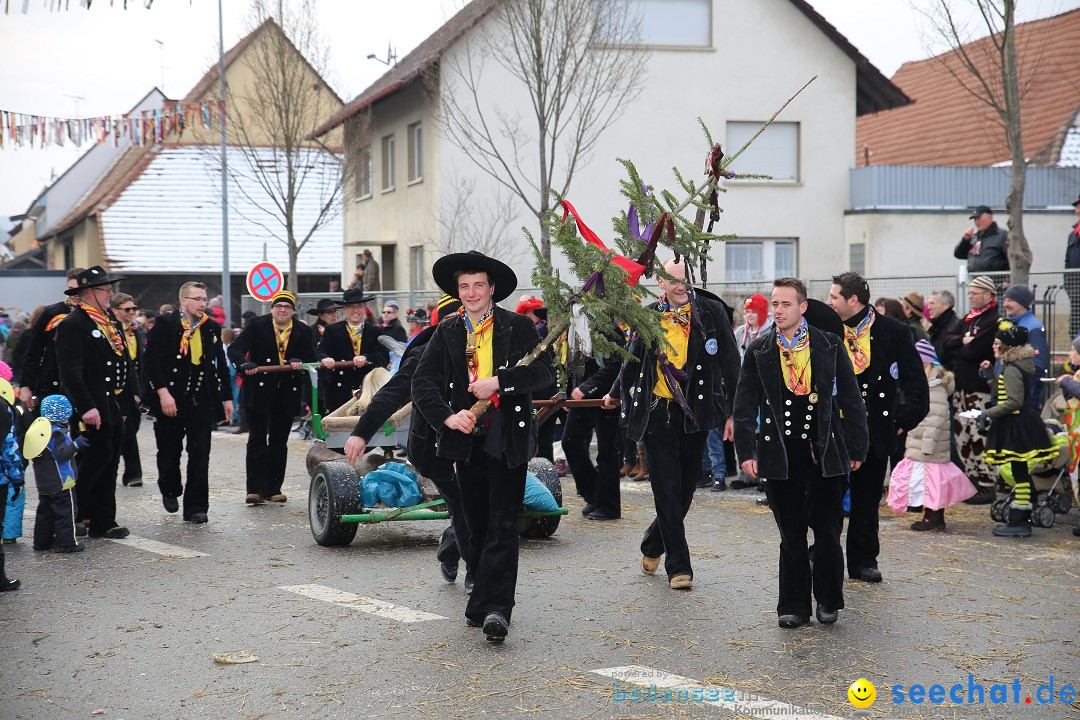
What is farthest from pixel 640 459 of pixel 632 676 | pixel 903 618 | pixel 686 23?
pixel 686 23

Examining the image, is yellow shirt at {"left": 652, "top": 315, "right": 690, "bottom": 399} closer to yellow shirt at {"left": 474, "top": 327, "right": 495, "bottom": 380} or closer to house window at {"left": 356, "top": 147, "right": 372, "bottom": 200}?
yellow shirt at {"left": 474, "top": 327, "right": 495, "bottom": 380}

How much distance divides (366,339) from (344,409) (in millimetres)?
1922

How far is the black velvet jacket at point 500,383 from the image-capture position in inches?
255

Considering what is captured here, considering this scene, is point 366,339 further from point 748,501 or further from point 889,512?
point 889,512

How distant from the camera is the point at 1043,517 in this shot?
1002 cm

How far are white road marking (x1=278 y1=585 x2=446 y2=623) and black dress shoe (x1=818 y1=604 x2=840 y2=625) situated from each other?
2.03 meters

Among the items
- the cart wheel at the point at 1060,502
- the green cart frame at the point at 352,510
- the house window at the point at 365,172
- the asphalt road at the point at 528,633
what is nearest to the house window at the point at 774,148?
the house window at the point at 365,172

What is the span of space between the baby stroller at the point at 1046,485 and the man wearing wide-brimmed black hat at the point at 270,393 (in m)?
6.22

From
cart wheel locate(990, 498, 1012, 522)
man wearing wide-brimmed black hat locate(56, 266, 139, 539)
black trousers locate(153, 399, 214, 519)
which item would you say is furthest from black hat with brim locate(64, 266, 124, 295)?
cart wheel locate(990, 498, 1012, 522)

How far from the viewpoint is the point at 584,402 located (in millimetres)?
8023

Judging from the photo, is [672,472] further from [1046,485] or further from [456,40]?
[456,40]

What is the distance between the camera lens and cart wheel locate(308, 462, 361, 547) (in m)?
9.12

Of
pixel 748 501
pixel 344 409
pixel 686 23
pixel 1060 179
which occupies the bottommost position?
pixel 748 501

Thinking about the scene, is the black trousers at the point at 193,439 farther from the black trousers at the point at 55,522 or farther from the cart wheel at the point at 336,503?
the cart wheel at the point at 336,503
